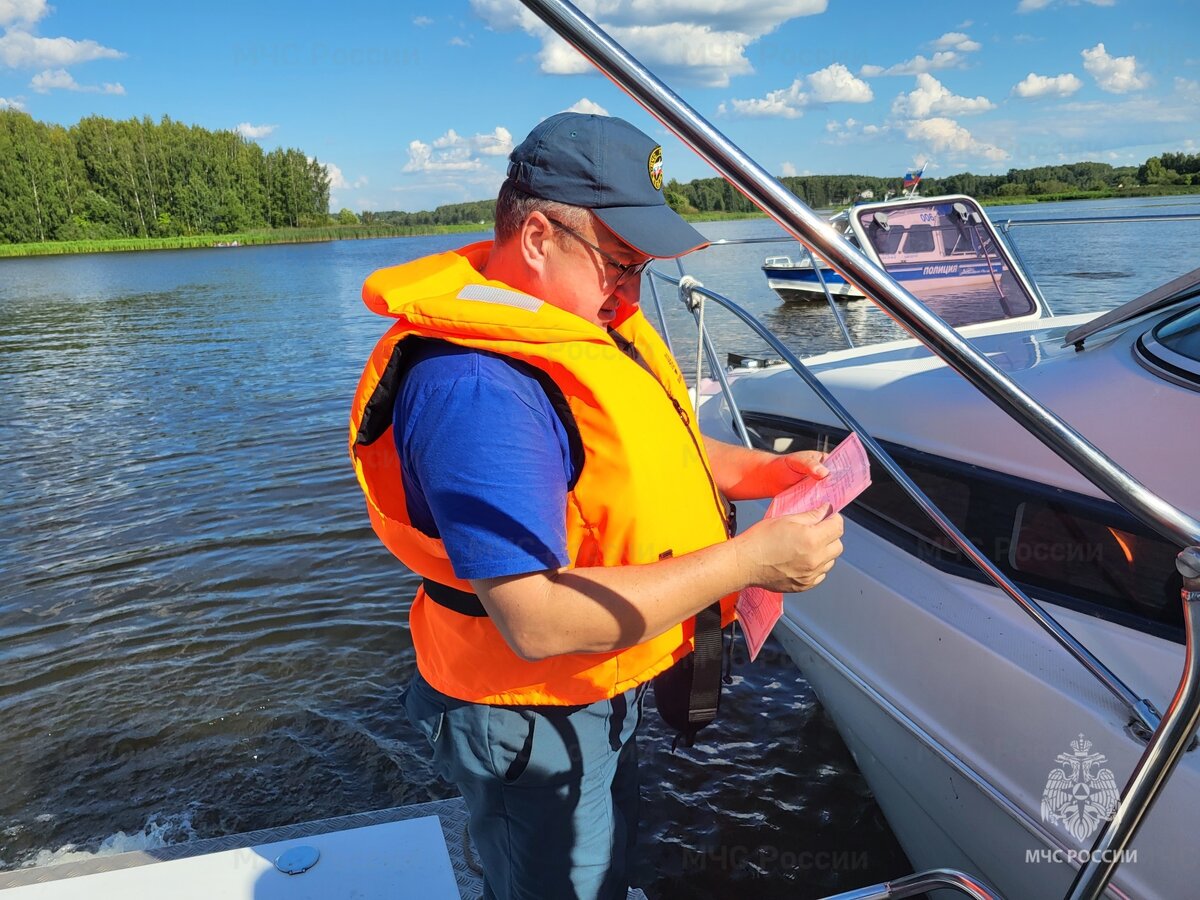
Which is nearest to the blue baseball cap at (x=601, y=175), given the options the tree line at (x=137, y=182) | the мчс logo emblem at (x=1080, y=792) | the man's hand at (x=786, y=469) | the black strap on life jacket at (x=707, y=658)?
the man's hand at (x=786, y=469)

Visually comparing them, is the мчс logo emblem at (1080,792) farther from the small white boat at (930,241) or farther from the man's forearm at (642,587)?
the small white boat at (930,241)

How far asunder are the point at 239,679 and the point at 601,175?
419 cm

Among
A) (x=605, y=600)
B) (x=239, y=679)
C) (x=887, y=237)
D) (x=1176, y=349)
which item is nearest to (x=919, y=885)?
(x=605, y=600)

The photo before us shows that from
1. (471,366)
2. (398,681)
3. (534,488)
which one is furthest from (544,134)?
(398,681)

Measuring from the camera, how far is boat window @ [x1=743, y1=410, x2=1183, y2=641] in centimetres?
190

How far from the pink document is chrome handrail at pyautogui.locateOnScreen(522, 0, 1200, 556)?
1.58 ft

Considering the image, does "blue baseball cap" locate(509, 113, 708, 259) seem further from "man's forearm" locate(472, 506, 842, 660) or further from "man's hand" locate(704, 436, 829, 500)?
"man's hand" locate(704, 436, 829, 500)

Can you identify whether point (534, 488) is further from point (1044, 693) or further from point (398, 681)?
point (398, 681)

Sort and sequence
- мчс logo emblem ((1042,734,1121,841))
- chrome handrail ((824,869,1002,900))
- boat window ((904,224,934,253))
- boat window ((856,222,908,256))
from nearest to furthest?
chrome handrail ((824,869,1002,900)) < мчс logo emblem ((1042,734,1121,841)) < boat window ((904,224,934,253)) < boat window ((856,222,908,256))

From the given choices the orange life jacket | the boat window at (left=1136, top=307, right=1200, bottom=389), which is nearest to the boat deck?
the orange life jacket

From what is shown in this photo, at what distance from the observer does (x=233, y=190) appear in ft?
276

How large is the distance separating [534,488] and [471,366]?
213mm

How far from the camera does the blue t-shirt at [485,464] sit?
1.17 metres

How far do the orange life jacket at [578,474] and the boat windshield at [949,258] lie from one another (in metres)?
4.01
